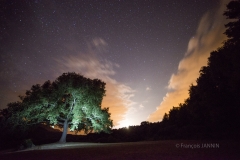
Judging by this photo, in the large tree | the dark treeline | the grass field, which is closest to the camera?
the grass field

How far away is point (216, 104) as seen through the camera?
22594 mm

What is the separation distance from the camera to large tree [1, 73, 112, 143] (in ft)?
70.0

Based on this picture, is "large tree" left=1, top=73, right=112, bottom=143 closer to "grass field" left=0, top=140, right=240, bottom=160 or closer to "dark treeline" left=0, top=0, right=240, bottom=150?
"dark treeline" left=0, top=0, right=240, bottom=150

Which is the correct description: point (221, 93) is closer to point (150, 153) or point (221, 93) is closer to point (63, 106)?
point (150, 153)

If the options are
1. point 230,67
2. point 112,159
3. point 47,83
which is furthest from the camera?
point 47,83

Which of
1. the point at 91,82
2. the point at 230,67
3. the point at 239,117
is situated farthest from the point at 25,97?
the point at 239,117

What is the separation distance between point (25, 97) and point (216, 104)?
28943mm

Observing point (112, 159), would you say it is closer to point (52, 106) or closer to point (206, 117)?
point (52, 106)

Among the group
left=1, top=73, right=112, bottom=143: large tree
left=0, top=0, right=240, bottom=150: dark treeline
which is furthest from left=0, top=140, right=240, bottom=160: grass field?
left=1, top=73, right=112, bottom=143: large tree

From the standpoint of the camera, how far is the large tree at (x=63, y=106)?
2133 cm

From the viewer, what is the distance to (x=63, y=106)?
886 inches

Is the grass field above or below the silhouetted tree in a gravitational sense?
below

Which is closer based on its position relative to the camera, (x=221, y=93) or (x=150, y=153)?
(x=150, y=153)

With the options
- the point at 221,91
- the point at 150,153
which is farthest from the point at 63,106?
the point at 221,91
